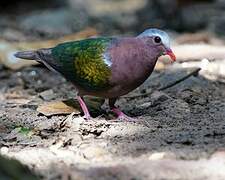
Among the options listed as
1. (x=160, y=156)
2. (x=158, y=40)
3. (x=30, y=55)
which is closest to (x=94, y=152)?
(x=160, y=156)

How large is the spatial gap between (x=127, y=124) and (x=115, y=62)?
50 centimetres

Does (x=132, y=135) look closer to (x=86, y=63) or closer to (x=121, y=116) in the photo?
(x=121, y=116)

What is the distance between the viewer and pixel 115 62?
5.01 m

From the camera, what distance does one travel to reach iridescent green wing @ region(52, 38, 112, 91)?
5.08 meters

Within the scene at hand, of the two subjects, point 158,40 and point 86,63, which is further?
point 86,63

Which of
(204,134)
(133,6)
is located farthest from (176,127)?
(133,6)

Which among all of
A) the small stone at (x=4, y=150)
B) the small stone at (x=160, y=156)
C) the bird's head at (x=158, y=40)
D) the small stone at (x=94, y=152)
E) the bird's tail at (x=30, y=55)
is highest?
the bird's head at (x=158, y=40)

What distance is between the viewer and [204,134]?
448 centimetres

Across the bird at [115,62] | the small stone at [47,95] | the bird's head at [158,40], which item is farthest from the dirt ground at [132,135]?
the bird's head at [158,40]

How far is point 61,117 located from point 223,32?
5656mm

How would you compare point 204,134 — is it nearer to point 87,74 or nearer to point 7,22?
point 87,74

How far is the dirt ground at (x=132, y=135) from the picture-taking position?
373 cm

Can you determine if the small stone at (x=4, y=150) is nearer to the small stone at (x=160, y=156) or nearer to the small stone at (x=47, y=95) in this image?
the small stone at (x=160, y=156)

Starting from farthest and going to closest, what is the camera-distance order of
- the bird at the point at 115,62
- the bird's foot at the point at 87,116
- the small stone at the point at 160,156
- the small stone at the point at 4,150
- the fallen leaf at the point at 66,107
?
the fallen leaf at the point at 66,107 < the bird's foot at the point at 87,116 < the bird at the point at 115,62 < the small stone at the point at 4,150 < the small stone at the point at 160,156
